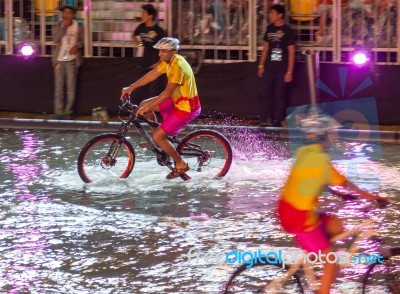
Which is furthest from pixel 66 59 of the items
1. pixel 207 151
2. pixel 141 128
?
pixel 207 151

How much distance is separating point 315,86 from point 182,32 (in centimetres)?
259

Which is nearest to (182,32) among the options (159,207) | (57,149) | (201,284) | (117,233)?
(57,149)

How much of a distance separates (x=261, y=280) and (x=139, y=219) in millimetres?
2640

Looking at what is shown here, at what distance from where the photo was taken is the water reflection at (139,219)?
8117mm

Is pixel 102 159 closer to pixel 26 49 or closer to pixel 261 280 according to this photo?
pixel 261 280

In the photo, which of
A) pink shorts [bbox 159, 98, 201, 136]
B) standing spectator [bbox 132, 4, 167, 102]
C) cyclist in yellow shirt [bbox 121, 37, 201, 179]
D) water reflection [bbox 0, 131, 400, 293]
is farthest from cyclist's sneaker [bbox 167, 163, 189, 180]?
standing spectator [bbox 132, 4, 167, 102]

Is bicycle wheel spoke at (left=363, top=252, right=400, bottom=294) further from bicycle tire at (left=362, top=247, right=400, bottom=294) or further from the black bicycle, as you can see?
the black bicycle

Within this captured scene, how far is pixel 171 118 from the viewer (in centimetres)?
1176

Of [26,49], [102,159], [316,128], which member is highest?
[26,49]

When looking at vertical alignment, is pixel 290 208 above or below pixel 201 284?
above

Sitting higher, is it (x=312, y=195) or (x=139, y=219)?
(x=312, y=195)

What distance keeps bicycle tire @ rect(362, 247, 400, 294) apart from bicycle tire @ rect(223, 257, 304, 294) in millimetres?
589

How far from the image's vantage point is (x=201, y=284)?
7.86 meters

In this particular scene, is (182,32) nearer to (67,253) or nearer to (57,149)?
(57,149)
